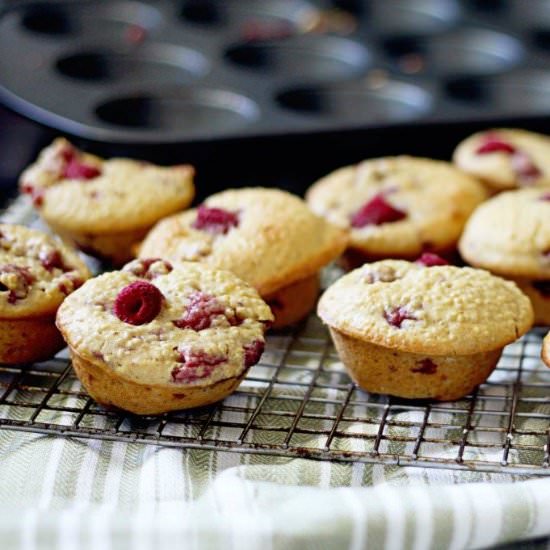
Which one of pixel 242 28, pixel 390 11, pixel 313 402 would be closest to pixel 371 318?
pixel 313 402

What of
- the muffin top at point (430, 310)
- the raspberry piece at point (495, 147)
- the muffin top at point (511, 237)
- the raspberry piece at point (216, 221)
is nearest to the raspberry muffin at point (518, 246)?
the muffin top at point (511, 237)

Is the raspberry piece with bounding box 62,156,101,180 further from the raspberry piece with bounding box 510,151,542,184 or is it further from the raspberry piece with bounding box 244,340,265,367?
the raspberry piece with bounding box 510,151,542,184

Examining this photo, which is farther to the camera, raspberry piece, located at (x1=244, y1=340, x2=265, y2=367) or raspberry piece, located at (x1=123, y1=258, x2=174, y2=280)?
raspberry piece, located at (x1=123, y1=258, x2=174, y2=280)

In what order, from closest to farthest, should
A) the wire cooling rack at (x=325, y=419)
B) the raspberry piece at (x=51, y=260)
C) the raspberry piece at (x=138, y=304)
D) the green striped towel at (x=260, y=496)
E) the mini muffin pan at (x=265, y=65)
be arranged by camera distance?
the green striped towel at (x=260, y=496), the wire cooling rack at (x=325, y=419), the raspberry piece at (x=138, y=304), the raspberry piece at (x=51, y=260), the mini muffin pan at (x=265, y=65)

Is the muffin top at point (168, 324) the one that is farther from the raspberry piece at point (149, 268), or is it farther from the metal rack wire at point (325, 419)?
the metal rack wire at point (325, 419)

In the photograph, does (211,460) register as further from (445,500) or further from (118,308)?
(445,500)

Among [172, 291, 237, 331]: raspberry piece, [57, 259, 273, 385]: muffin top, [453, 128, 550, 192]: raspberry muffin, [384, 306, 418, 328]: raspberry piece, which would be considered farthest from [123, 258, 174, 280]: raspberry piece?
[453, 128, 550, 192]: raspberry muffin

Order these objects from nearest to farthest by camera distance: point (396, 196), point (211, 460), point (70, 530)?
1. point (70, 530)
2. point (211, 460)
3. point (396, 196)
